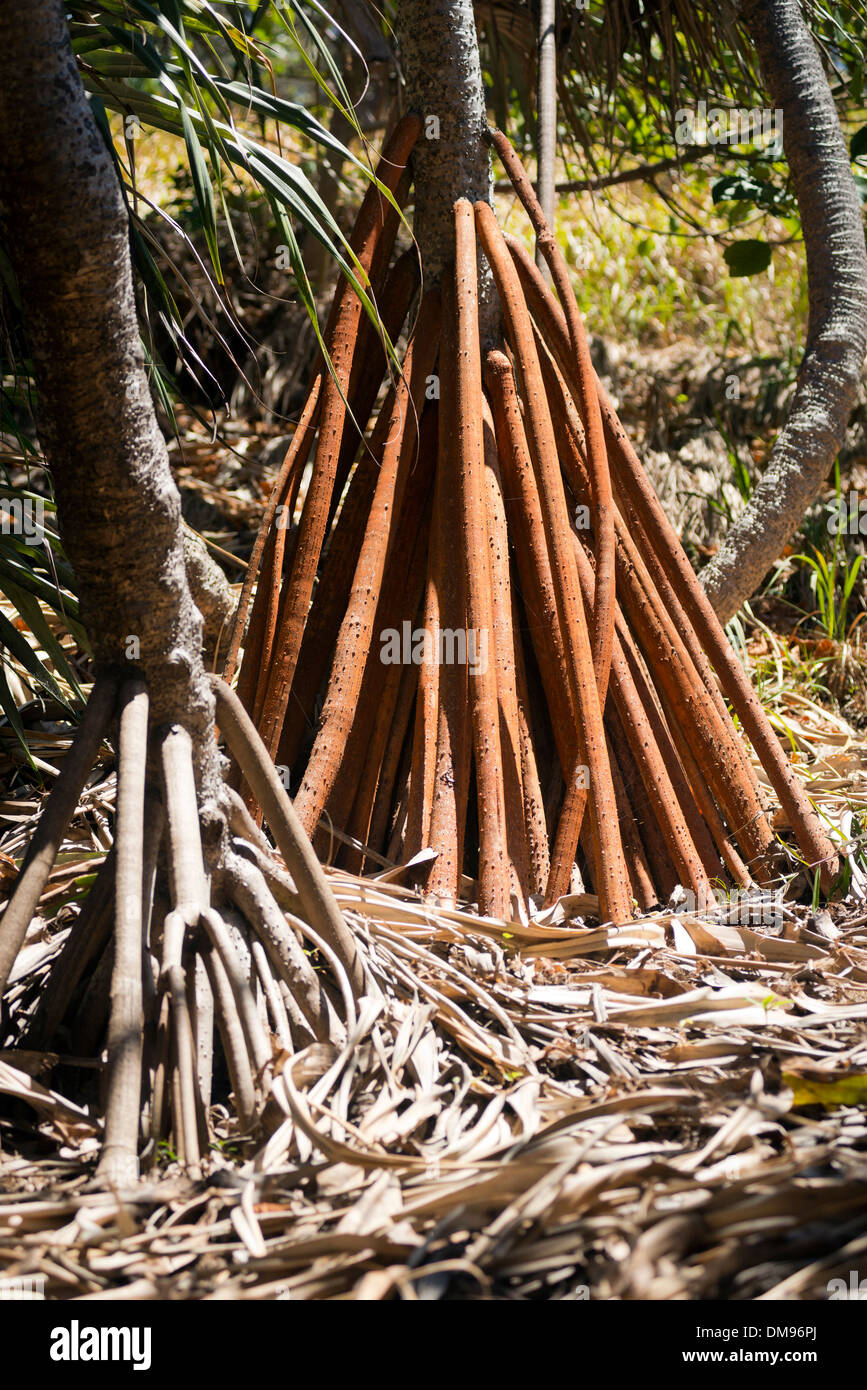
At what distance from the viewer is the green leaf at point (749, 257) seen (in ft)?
11.4

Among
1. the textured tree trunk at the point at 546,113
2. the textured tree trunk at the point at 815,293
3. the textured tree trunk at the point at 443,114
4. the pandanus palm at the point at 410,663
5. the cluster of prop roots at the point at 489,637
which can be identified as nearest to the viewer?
the pandanus palm at the point at 410,663

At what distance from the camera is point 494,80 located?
3604 millimetres

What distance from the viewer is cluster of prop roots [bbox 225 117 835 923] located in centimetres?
194

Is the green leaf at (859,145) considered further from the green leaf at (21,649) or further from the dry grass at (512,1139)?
the green leaf at (21,649)

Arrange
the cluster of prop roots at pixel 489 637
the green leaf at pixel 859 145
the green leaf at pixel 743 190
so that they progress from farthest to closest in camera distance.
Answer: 1. the green leaf at pixel 743 190
2. the green leaf at pixel 859 145
3. the cluster of prop roots at pixel 489 637

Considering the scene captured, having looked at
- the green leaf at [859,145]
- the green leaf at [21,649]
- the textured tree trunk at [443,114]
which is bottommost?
the green leaf at [21,649]

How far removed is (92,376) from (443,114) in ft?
4.00

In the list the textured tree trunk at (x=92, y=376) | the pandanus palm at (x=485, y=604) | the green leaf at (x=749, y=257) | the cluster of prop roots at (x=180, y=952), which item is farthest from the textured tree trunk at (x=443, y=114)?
the green leaf at (x=749, y=257)

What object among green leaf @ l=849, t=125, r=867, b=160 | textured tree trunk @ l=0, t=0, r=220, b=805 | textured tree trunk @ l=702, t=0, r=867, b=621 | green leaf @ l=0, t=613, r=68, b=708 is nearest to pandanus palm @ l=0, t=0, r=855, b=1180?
textured tree trunk @ l=0, t=0, r=220, b=805

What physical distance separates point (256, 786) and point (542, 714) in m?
0.80

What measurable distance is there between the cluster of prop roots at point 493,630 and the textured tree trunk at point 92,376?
53 cm

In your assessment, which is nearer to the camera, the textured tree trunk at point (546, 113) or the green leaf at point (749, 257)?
the textured tree trunk at point (546, 113)

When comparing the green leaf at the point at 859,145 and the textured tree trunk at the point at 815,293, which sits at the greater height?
the green leaf at the point at 859,145
